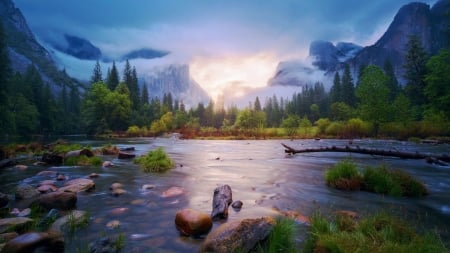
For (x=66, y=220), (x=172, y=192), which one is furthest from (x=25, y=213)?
(x=172, y=192)

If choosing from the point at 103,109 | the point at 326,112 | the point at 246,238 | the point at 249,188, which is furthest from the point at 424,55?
the point at 103,109

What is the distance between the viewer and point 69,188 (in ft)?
31.2

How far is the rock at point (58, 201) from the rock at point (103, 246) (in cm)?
348

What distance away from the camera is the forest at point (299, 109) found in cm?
4097

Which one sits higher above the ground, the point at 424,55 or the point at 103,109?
the point at 424,55

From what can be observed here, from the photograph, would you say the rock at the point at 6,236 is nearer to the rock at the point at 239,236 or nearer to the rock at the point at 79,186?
the rock at the point at 239,236

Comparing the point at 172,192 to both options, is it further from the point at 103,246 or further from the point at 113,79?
Result: the point at 113,79

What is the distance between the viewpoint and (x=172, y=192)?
9.70 metres

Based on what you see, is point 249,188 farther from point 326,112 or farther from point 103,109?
point 326,112

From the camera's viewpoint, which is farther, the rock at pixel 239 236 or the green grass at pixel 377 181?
the green grass at pixel 377 181

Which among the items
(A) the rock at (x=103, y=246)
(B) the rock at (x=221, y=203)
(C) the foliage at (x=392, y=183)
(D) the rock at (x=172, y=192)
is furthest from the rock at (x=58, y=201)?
(C) the foliage at (x=392, y=183)

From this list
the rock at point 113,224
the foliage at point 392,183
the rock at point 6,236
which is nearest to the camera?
the rock at point 6,236

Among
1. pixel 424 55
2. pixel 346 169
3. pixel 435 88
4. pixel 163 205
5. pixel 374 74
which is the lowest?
pixel 163 205

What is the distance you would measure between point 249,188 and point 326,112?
362ft
